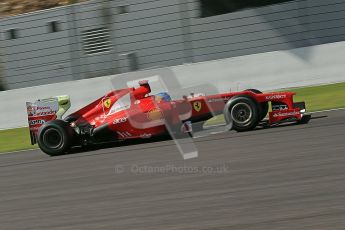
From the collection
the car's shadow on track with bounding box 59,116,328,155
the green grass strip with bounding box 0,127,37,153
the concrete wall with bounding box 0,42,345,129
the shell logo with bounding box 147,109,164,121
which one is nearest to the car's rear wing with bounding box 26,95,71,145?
the car's shadow on track with bounding box 59,116,328,155

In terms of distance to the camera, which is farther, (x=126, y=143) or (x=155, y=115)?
(x=126, y=143)

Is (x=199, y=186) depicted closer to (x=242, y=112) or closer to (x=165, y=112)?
(x=242, y=112)

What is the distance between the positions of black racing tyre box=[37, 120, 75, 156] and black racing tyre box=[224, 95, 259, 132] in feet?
8.36

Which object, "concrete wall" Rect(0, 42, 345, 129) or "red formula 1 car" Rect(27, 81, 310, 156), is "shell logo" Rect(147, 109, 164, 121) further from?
"concrete wall" Rect(0, 42, 345, 129)

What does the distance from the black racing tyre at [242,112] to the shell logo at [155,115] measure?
Answer: 3.15 feet

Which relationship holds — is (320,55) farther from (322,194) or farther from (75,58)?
(322,194)

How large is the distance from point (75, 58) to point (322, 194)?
42.5ft

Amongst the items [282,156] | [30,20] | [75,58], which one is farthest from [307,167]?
[30,20]

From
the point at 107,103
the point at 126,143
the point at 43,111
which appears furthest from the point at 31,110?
the point at 126,143

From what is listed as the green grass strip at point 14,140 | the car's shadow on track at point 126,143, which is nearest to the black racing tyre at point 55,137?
the car's shadow on track at point 126,143

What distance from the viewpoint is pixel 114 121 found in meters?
9.91

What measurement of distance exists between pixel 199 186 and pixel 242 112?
125 inches

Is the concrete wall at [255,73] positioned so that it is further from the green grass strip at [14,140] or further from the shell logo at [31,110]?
the shell logo at [31,110]

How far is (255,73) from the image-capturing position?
1457cm
